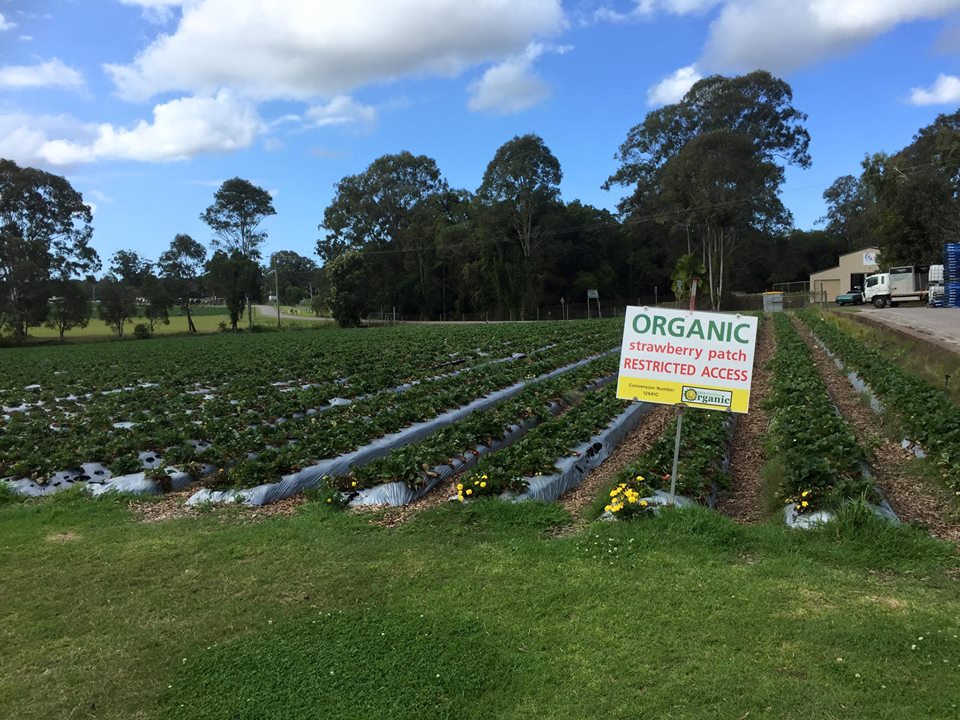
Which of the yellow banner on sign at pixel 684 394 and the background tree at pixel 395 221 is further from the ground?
the background tree at pixel 395 221

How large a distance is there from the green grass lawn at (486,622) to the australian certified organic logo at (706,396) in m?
0.90

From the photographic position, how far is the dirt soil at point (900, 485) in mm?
5105

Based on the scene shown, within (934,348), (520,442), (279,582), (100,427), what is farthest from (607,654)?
(934,348)

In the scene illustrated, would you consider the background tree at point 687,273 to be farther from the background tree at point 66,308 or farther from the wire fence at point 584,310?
the background tree at point 66,308

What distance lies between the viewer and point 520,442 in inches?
288

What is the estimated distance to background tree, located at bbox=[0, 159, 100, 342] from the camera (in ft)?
174

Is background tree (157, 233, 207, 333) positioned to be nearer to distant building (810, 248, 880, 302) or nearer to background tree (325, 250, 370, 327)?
background tree (325, 250, 370, 327)

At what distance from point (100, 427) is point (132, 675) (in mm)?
8125

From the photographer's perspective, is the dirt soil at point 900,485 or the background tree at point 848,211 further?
the background tree at point 848,211

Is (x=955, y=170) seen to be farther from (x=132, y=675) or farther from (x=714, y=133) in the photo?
(x=132, y=675)

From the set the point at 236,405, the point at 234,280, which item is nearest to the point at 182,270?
the point at 234,280

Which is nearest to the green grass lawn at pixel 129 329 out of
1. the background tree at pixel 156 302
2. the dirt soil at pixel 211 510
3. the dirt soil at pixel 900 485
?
the background tree at pixel 156 302

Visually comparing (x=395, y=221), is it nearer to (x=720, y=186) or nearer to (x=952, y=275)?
(x=720, y=186)

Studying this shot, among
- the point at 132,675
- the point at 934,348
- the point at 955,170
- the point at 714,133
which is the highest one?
the point at 714,133
